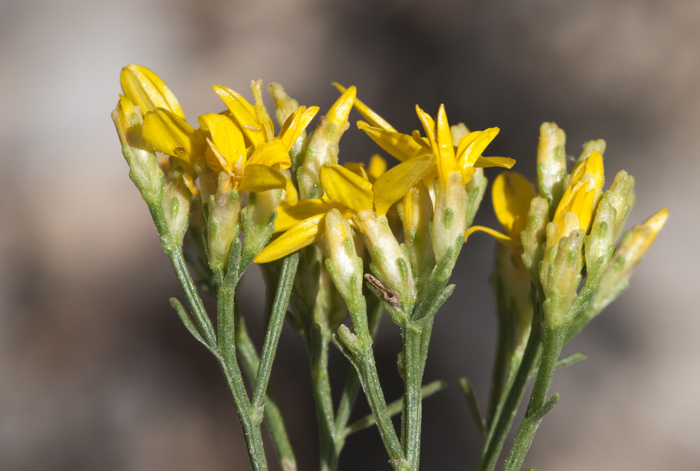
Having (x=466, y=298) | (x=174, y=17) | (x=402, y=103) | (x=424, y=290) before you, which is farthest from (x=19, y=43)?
(x=424, y=290)

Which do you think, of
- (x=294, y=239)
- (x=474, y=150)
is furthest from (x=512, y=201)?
(x=294, y=239)

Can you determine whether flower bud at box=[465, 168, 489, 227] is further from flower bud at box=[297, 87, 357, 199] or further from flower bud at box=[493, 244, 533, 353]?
flower bud at box=[297, 87, 357, 199]

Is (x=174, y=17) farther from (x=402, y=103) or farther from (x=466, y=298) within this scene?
(x=466, y=298)

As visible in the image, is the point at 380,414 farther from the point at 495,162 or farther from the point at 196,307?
the point at 495,162

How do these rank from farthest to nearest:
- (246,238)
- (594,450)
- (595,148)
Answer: (594,450)
(595,148)
(246,238)

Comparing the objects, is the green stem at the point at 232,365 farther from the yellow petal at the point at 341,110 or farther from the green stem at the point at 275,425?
the yellow petal at the point at 341,110

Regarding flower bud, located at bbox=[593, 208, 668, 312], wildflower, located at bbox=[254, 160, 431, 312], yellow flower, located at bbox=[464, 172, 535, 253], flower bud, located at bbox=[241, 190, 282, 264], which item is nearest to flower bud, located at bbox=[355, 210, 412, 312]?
wildflower, located at bbox=[254, 160, 431, 312]
